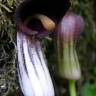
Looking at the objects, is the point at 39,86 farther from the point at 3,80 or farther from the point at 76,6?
the point at 76,6

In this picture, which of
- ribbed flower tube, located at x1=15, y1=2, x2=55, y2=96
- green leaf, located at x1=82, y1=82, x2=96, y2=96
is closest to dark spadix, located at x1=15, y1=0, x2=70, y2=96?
ribbed flower tube, located at x1=15, y1=2, x2=55, y2=96

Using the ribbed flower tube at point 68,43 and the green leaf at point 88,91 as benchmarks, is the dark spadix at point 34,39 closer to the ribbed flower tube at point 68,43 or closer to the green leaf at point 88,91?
the ribbed flower tube at point 68,43

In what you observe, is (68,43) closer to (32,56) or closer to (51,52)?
(32,56)

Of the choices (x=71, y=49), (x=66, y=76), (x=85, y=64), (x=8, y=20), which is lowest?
(x=85, y=64)

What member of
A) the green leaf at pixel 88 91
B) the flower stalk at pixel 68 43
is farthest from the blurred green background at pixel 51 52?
the flower stalk at pixel 68 43

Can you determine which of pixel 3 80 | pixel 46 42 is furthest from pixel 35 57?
pixel 46 42

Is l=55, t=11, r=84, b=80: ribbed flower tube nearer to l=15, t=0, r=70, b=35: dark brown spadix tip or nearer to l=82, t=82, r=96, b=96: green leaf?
l=15, t=0, r=70, b=35: dark brown spadix tip
